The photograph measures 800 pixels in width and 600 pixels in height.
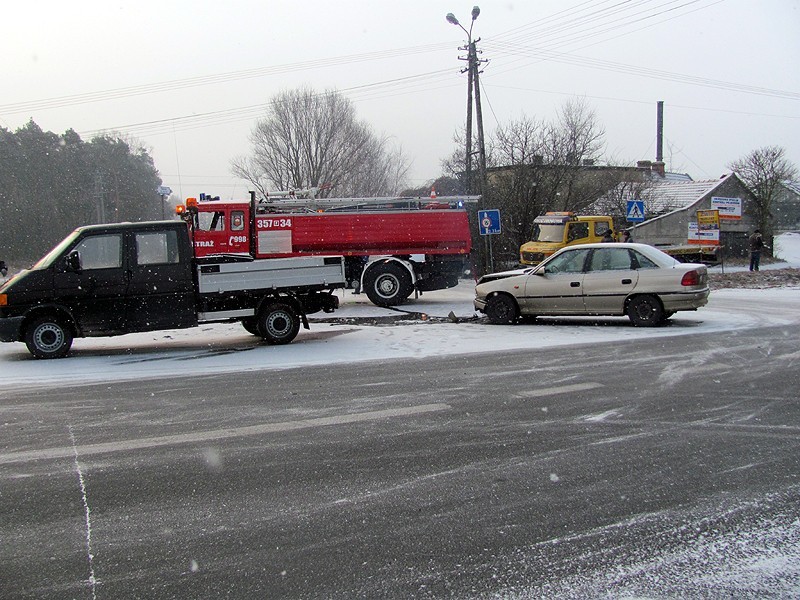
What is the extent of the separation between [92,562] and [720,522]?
3.47 metres

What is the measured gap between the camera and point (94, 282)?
10.7 metres

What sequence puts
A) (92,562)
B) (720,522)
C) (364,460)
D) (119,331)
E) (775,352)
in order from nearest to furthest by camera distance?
1. (92,562)
2. (720,522)
3. (364,460)
4. (775,352)
5. (119,331)

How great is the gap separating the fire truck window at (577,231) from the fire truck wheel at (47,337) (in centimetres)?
1834

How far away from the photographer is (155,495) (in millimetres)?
4633

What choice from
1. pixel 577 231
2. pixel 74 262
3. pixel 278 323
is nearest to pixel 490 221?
pixel 577 231

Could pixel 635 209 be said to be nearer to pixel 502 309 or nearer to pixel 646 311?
→ pixel 502 309

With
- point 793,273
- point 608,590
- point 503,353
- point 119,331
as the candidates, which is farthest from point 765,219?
point 608,590

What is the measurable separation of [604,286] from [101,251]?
848cm

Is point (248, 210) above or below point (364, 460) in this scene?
above

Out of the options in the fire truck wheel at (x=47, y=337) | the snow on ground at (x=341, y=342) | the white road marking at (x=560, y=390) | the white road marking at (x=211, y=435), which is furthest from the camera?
the fire truck wheel at (x=47, y=337)

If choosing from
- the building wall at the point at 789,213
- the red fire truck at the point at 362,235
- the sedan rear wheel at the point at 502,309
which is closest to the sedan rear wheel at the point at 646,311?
the sedan rear wheel at the point at 502,309

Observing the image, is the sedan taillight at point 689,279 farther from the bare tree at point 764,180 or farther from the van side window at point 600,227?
the bare tree at point 764,180

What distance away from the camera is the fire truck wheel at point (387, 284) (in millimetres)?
18359

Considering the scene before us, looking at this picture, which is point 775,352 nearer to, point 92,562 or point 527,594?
point 527,594
